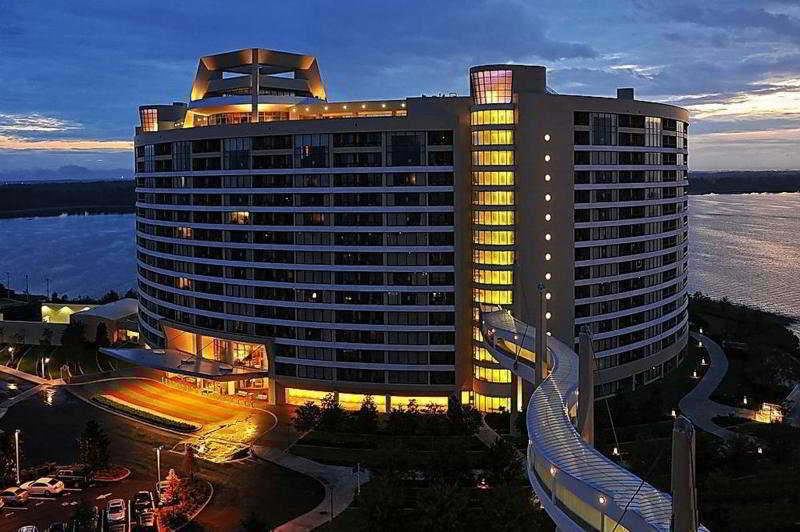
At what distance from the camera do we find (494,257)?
61.6 metres

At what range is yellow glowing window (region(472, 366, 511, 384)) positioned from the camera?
61.0 m

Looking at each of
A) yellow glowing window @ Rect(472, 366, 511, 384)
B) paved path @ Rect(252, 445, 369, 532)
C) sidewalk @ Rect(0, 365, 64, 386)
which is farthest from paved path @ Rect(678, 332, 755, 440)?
sidewalk @ Rect(0, 365, 64, 386)

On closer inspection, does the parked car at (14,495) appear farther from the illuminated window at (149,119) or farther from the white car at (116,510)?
the illuminated window at (149,119)

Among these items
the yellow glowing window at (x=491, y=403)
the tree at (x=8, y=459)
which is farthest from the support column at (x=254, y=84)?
the tree at (x=8, y=459)

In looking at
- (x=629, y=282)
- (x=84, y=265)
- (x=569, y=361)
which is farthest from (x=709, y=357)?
(x=84, y=265)

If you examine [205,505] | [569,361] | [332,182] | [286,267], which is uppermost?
[332,182]

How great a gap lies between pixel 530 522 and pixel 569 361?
12163mm

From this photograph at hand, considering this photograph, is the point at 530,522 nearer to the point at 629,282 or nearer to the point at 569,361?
the point at 569,361

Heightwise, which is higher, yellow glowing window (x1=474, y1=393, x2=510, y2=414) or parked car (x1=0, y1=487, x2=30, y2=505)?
yellow glowing window (x1=474, y1=393, x2=510, y2=414)

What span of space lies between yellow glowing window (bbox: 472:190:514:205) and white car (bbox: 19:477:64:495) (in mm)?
36809

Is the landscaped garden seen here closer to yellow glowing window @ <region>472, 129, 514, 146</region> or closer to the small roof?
yellow glowing window @ <region>472, 129, 514, 146</region>

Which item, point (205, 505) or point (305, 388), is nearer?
point (205, 505)

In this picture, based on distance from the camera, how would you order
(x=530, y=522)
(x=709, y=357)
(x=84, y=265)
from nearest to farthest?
1. (x=530, y=522)
2. (x=709, y=357)
3. (x=84, y=265)

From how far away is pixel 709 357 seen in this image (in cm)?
→ 7844
